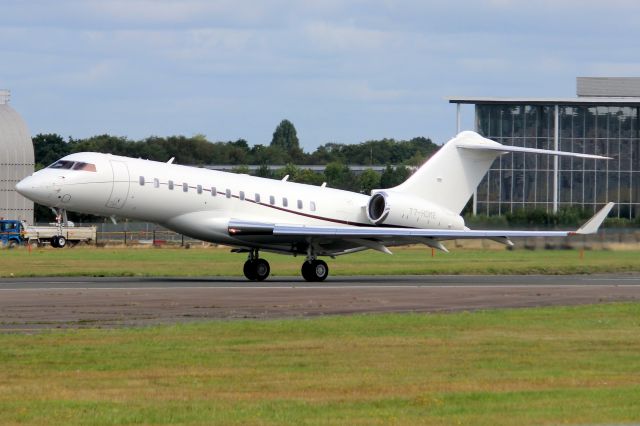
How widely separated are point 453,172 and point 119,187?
11842mm

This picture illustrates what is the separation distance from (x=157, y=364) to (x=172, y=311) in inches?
333

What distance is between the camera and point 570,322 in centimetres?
2255

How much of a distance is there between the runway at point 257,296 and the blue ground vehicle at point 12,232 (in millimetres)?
41477

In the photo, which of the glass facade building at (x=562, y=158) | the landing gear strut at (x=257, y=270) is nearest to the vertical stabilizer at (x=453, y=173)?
the landing gear strut at (x=257, y=270)

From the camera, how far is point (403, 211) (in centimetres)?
3881

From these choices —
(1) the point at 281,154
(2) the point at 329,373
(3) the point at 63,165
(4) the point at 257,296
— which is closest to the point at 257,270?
(3) the point at 63,165

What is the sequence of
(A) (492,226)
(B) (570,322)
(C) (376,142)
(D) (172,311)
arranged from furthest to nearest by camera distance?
(C) (376,142) → (A) (492,226) → (D) (172,311) → (B) (570,322)

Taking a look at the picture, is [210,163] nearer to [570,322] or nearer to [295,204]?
[295,204]

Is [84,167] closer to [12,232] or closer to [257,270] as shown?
[257,270]

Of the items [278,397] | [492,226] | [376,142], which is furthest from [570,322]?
[376,142]

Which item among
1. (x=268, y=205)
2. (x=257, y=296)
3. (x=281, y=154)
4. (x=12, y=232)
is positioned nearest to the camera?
(x=257, y=296)

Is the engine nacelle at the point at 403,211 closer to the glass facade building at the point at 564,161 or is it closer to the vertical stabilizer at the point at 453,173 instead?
the vertical stabilizer at the point at 453,173

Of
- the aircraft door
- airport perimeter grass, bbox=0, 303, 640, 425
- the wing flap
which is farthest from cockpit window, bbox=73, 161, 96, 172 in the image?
airport perimeter grass, bbox=0, 303, 640, 425

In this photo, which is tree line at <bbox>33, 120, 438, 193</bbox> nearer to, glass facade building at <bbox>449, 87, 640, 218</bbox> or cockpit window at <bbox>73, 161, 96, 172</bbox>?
glass facade building at <bbox>449, 87, 640, 218</bbox>
